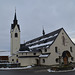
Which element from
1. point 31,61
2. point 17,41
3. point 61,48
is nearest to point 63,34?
point 61,48

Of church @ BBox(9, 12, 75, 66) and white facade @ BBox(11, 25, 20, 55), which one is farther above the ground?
white facade @ BBox(11, 25, 20, 55)

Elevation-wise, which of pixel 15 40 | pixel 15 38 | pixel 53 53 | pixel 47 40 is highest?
pixel 15 38

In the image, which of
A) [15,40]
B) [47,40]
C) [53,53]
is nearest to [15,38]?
[15,40]

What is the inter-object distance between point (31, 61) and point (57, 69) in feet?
49.9

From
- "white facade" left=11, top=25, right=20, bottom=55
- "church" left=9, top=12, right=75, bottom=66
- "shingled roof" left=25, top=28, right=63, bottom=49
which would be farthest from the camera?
"white facade" left=11, top=25, right=20, bottom=55

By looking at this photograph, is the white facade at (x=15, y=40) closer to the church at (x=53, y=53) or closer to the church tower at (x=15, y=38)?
the church tower at (x=15, y=38)

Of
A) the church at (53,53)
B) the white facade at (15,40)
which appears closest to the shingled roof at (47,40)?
the church at (53,53)

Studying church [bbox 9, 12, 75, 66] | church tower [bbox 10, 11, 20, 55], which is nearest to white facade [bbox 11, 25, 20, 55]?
church tower [bbox 10, 11, 20, 55]

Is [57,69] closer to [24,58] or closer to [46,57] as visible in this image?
[46,57]

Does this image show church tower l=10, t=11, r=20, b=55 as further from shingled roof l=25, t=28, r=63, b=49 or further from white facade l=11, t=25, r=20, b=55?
shingled roof l=25, t=28, r=63, b=49

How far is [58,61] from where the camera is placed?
34.1 meters

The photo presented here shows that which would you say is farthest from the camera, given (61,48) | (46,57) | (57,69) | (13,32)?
(13,32)

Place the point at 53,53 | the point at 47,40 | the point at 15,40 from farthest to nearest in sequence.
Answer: the point at 15,40
the point at 47,40
the point at 53,53

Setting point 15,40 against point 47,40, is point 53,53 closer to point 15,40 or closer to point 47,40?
point 47,40
